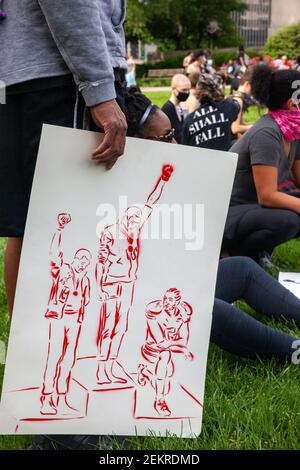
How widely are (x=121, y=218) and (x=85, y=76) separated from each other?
1.23ft

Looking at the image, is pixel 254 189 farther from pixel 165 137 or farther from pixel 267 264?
pixel 165 137

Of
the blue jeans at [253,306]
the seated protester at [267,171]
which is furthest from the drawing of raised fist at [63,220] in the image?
the seated protester at [267,171]

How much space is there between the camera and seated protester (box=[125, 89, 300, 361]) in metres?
2.19

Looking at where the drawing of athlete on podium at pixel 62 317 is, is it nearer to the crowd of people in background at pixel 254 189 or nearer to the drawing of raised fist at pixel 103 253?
the drawing of raised fist at pixel 103 253

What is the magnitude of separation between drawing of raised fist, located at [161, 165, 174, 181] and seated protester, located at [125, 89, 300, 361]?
0.39m

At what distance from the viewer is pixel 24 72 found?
1805 mm

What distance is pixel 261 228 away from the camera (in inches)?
144

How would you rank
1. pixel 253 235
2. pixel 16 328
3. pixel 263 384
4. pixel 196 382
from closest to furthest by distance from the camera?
pixel 16 328 → pixel 196 382 → pixel 263 384 → pixel 253 235

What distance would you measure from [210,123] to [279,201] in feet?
7.02

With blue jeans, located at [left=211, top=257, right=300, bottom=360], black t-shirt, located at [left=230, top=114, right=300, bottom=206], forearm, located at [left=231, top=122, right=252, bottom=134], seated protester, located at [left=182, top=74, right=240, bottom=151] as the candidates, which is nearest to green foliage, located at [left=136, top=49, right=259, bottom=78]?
forearm, located at [left=231, top=122, right=252, bottom=134]

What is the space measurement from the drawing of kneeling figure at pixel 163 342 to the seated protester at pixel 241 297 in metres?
0.35

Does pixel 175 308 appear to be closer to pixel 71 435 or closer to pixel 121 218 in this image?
pixel 121 218

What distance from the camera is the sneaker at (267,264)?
3.65 meters
